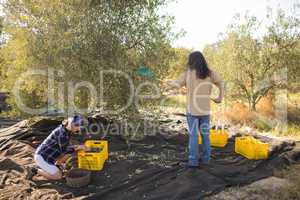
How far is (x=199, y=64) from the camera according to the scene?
4.39 meters

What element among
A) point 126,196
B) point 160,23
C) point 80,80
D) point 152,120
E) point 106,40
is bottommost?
point 126,196

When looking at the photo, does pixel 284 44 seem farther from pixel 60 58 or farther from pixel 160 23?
pixel 60 58

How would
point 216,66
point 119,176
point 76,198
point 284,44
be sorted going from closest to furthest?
1. point 76,198
2. point 119,176
3. point 284,44
4. point 216,66

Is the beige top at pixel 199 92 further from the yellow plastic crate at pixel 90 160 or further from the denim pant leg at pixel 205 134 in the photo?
the yellow plastic crate at pixel 90 160

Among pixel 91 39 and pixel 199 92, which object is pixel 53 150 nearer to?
pixel 91 39

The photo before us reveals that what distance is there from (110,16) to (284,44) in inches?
263

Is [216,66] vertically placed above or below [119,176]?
above

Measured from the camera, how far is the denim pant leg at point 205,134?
15.1 feet

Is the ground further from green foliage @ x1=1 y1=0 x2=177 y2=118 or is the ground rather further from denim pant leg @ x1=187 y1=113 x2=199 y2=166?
green foliage @ x1=1 y1=0 x2=177 y2=118

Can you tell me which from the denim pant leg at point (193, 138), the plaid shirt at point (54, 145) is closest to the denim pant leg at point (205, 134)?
the denim pant leg at point (193, 138)

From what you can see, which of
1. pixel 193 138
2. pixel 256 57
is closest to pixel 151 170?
pixel 193 138

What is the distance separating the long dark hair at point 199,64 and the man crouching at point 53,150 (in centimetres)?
197

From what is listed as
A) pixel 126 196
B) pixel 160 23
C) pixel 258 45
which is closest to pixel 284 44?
pixel 258 45

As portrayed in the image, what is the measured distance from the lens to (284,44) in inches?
366
